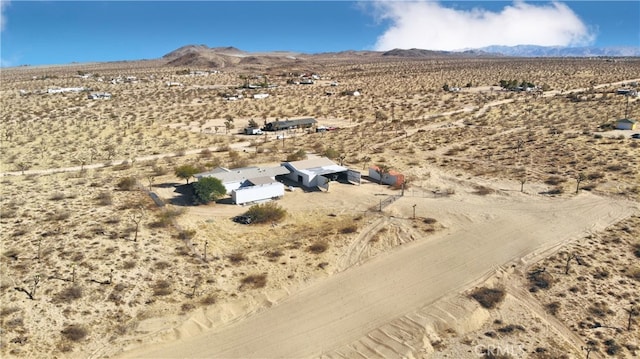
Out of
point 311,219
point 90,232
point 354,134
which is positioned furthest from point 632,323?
point 354,134

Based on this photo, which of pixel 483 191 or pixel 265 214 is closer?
pixel 265 214

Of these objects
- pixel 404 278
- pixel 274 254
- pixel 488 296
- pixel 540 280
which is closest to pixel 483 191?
pixel 540 280

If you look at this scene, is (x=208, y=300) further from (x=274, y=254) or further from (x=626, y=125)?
(x=626, y=125)

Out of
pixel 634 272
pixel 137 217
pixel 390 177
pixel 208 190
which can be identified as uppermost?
pixel 208 190

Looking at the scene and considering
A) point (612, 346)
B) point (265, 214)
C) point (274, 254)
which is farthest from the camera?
point (265, 214)

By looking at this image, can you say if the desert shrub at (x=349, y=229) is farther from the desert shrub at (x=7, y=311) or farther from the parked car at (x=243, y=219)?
the desert shrub at (x=7, y=311)

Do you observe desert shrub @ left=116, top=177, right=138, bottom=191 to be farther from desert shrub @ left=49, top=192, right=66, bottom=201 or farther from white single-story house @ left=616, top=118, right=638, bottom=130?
white single-story house @ left=616, top=118, right=638, bottom=130
